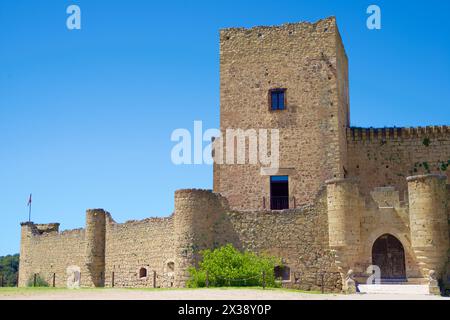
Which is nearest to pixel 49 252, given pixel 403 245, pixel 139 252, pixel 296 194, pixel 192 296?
pixel 139 252

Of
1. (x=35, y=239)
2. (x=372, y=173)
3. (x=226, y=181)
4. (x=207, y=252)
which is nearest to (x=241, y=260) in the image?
(x=207, y=252)

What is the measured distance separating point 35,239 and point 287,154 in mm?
16113

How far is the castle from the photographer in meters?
26.5

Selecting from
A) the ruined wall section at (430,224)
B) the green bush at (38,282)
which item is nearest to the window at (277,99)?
the ruined wall section at (430,224)

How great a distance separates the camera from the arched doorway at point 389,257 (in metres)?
26.8

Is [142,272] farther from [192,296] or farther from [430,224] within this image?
[430,224]

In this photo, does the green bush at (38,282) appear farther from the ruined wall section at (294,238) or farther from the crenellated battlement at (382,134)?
the crenellated battlement at (382,134)

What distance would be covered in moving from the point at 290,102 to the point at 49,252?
614 inches

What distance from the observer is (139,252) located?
31.4 metres

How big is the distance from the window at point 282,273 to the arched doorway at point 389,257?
126 inches

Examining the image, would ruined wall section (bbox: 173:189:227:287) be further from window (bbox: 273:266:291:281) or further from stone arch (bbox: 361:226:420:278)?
stone arch (bbox: 361:226:420:278)

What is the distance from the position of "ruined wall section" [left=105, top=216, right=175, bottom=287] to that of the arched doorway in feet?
26.1

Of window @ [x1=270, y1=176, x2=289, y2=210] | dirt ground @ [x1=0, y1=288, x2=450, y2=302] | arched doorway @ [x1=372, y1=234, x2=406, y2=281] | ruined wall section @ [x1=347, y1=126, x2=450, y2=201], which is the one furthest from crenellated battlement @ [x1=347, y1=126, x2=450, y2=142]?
dirt ground @ [x1=0, y1=288, x2=450, y2=302]

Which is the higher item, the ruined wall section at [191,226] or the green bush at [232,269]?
the ruined wall section at [191,226]
